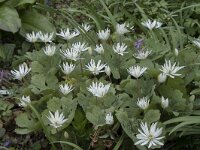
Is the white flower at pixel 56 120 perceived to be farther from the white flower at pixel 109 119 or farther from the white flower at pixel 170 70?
the white flower at pixel 170 70

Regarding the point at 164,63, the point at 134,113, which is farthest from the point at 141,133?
the point at 164,63

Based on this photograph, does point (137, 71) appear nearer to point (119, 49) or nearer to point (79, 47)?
point (119, 49)

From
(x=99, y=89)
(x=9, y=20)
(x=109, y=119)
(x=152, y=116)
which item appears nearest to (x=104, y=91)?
(x=99, y=89)

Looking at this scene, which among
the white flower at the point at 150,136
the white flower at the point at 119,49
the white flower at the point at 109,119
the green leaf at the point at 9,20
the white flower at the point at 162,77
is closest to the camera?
the white flower at the point at 150,136

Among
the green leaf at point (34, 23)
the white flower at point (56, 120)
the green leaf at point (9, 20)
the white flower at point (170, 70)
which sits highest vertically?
the white flower at point (170, 70)

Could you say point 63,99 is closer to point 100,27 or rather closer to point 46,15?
point 100,27

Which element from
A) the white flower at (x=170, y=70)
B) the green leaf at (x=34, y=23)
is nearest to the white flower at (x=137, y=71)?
the white flower at (x=170, y=70)
